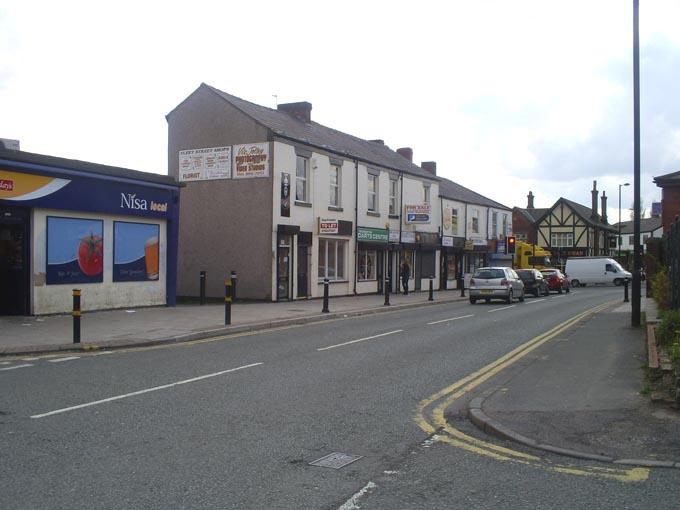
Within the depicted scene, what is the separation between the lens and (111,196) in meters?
19.0

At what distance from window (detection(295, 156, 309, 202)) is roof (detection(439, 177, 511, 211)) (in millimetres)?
14445

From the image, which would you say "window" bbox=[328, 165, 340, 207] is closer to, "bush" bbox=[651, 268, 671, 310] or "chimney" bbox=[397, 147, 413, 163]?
"chimney" bbox=[397, 147, 413, 163]

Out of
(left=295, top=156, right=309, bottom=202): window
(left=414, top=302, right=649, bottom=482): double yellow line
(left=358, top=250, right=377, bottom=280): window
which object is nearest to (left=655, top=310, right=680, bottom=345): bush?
(left=414, top=302, right=649, bottom=482): double yellow line

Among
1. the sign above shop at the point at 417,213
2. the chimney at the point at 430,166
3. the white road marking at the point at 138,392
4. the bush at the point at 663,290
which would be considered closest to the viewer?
the white road marking at the point at 138,392

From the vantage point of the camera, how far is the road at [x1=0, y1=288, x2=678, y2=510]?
4.98 metres

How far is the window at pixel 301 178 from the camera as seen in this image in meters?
27.2

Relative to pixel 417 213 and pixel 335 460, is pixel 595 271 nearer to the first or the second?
pixel 417 213

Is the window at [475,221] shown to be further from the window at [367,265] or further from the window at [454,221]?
the window at [367,265]

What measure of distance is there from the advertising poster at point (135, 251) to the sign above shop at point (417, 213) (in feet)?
55.5

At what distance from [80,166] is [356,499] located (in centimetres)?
1554

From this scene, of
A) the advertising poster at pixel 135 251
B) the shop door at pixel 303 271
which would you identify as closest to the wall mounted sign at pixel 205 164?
the shop door at pixel 303 271

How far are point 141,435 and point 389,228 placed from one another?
27.8 m

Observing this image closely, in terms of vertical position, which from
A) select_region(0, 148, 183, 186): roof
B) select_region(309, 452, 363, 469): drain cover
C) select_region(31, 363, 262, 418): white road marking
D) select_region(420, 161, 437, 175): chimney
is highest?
select_region(420, 161, 437, 175): chimney

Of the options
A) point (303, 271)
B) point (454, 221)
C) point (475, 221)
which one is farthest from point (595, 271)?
point (303, 271)
